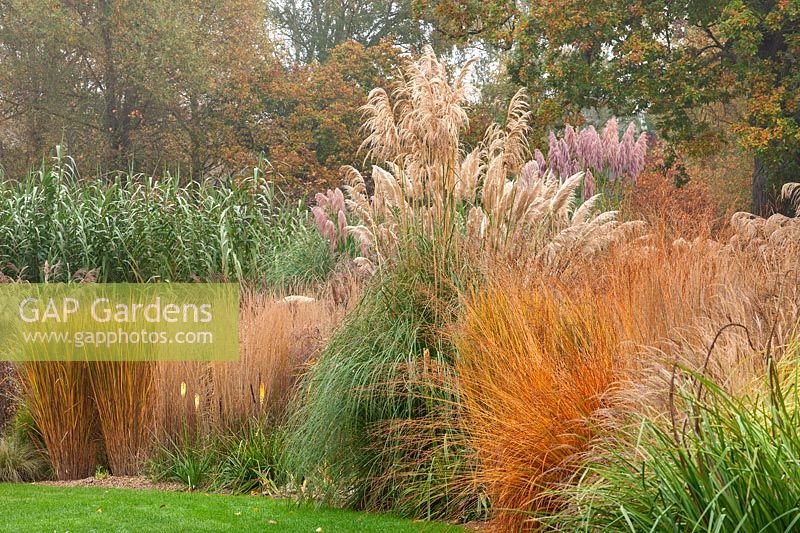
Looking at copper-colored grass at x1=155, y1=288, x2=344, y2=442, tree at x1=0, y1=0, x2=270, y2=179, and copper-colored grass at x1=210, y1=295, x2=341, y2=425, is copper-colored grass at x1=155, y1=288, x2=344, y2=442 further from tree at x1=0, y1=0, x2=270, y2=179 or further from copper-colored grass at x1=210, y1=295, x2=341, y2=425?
tree at x1=0, y1=0, x2=270, y2=179

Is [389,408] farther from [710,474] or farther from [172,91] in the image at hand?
[172,91]

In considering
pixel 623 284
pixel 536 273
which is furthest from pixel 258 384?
pixel 623 284

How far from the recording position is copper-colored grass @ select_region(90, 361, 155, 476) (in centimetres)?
741

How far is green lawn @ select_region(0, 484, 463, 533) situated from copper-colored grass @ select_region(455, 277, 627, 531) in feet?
2.49

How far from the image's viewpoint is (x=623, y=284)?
495 centimetres

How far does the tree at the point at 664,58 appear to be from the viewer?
1680cm

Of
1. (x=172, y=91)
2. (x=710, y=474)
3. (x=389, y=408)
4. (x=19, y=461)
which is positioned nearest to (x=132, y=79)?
(x=172, y=91)

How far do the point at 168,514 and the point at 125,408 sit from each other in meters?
1.69

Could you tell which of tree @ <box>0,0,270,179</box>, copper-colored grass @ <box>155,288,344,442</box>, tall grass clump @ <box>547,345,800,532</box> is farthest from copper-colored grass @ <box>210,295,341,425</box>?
tree @ <box>0,0,270,179</box>

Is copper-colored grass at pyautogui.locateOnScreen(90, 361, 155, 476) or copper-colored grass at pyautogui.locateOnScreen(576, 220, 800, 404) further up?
copper-colored grass at pyautogui.locateOnScreen(576, 220, 800, 404)

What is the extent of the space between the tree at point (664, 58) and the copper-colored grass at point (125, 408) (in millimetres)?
12399

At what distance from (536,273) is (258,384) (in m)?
2.87

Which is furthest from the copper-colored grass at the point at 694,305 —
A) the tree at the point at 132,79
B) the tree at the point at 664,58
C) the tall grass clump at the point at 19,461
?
the tree at the point at 132,79

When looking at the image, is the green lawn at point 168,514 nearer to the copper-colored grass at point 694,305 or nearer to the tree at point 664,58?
the copper-colored grass at point 694,305
